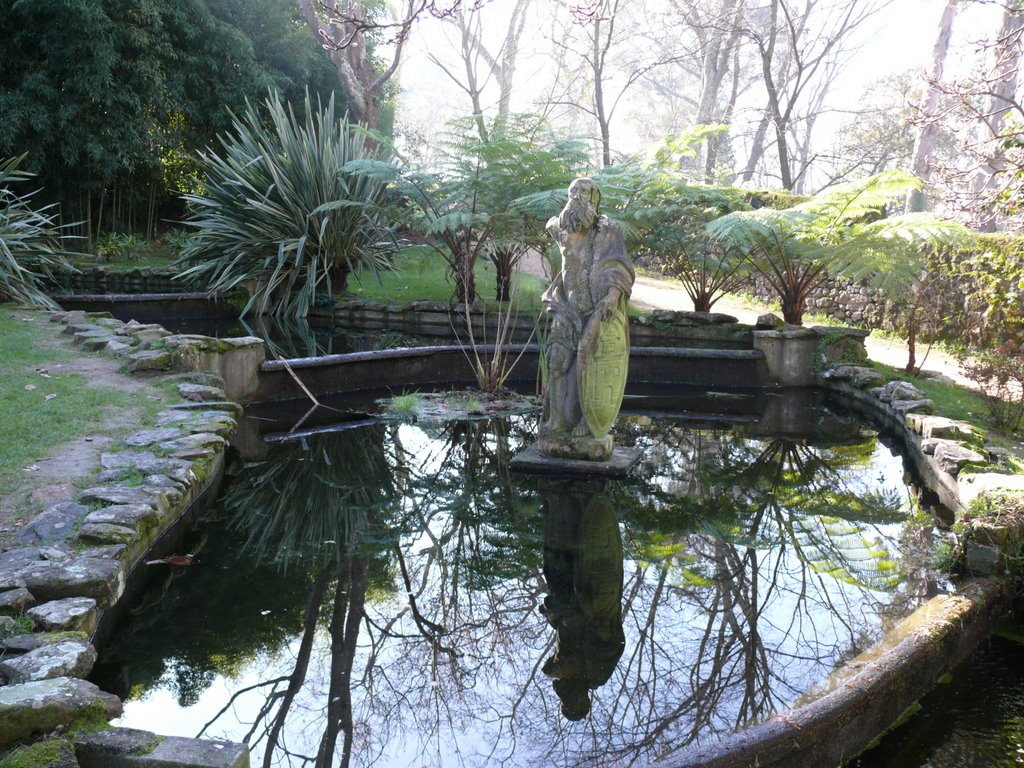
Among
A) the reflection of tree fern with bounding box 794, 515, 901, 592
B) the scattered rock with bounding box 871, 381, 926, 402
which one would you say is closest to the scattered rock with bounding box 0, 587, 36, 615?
the reflection of tree fern with bounding box 794, 515, 901, 592

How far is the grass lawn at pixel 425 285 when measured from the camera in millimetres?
11500

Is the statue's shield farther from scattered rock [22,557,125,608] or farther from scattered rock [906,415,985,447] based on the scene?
scattered rock [22,557,125,608]

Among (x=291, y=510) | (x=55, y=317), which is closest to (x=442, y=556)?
(x=291, y=510)

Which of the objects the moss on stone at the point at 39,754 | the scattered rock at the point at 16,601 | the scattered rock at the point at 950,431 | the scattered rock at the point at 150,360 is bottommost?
the moss on stone at the point at 39,754

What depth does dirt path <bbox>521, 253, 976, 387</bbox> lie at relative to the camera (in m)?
10.5

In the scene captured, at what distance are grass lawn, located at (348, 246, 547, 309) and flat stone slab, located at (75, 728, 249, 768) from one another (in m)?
8.46

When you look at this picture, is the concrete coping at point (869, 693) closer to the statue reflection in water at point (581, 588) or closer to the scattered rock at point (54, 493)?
the statue reflection in water at point (581, 588)

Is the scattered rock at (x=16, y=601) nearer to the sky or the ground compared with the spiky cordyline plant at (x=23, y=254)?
nearer to the ground

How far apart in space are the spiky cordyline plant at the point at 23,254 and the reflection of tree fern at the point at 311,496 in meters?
6.59

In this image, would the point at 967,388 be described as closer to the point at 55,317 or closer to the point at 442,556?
the point at 442,556

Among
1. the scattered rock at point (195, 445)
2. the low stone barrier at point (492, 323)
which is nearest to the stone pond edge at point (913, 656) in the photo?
the scattered rock at point (195, 445)

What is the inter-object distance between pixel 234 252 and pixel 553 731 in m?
10.9

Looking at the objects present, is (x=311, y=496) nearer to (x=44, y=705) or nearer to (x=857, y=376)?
(x=44, y=705)

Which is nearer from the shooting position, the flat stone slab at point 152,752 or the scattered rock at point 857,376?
the flat stone slab at point 152,752
